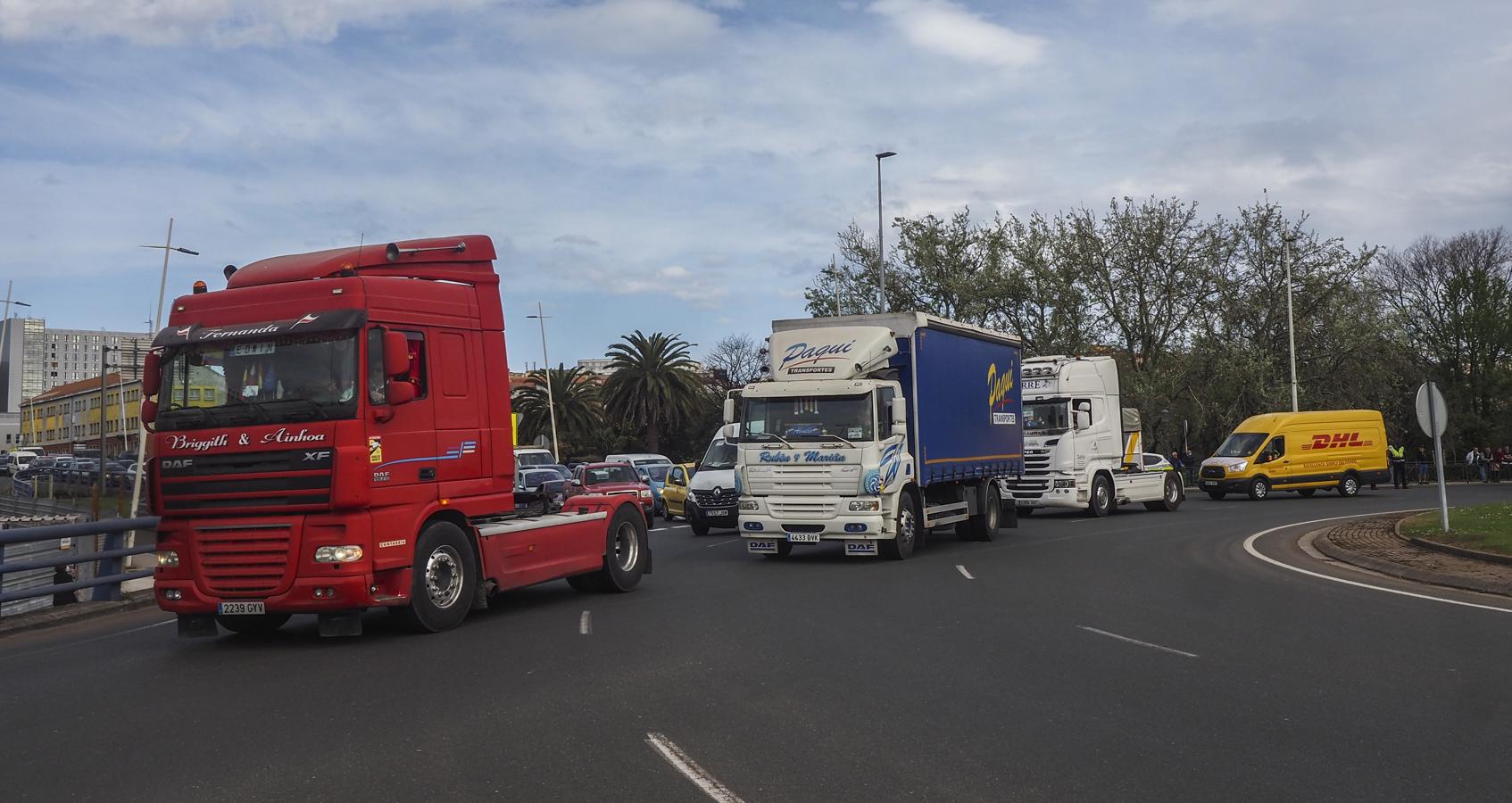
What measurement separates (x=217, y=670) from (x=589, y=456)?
63.6 meters

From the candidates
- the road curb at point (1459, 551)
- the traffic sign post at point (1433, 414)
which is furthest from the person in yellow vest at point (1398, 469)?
the road curb at point (1459, 551)

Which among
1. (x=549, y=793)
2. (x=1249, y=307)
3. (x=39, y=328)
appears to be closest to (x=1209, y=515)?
(x=1249, y=307)

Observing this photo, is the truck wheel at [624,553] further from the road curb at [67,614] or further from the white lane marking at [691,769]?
the white lane marking at [691,769]

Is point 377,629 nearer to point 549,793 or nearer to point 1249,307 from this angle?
point 549,793

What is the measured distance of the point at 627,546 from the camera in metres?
14.7

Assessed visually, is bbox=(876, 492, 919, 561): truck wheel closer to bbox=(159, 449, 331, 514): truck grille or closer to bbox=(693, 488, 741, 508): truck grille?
bbox=(693, 488, 741, 508): truck grille

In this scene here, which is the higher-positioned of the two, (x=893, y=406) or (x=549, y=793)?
(x=893, y=406)

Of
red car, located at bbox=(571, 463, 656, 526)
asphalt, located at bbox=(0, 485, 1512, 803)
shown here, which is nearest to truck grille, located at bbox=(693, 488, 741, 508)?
red car, located at bbox=(571, 463, 656, 526)

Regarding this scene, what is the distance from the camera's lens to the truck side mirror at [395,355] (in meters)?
10.2

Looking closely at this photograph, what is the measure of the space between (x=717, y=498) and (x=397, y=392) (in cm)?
1476

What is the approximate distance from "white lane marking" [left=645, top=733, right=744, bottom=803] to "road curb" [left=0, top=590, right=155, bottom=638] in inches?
363

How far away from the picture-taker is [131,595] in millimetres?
15227

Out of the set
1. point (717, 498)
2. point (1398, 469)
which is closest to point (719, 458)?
point (717, 498)

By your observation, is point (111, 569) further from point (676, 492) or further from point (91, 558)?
point (676, 492)
